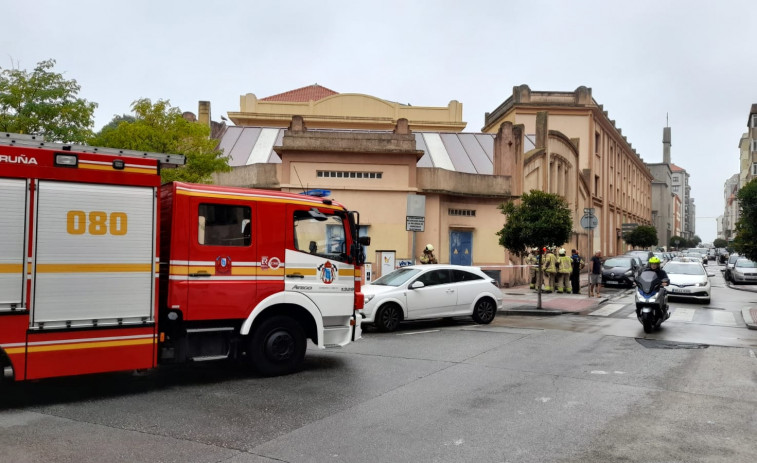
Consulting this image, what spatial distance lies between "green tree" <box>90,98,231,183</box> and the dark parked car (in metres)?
17.9

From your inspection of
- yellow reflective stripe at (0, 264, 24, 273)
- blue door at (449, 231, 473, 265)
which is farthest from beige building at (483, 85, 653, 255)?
yellow reflective stripe at (0, 264, 24, 273)

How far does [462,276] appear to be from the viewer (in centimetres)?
1460

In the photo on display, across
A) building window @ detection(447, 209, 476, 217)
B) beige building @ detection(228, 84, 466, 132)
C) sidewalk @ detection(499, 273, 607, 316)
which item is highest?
beige building @ detection(228, 84, 466, 132)

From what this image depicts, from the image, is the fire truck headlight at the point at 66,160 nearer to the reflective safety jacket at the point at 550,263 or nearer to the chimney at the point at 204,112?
the reflective safety jacket at the point at 550,263

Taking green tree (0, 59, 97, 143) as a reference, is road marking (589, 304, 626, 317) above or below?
below

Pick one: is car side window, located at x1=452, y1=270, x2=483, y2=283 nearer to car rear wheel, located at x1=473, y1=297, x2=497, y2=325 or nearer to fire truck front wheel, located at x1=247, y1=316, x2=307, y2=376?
car rear wheel, located at x1=473, y1=297, x2=497, y2=325

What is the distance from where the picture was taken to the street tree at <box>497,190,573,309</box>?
17516 millimetres

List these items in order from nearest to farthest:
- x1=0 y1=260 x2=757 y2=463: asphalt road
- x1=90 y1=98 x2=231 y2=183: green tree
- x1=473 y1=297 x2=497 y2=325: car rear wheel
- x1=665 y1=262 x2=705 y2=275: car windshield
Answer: x1=0 y1=260 x2=757 y2=463: asphalt road < x1=473 y1=297 x2=497 y2=325: car rear wheel < x1=90 y1=98 x2=231 y2=183: green tree < x1=665 y1=262 x2=705 y2=275: car windshield

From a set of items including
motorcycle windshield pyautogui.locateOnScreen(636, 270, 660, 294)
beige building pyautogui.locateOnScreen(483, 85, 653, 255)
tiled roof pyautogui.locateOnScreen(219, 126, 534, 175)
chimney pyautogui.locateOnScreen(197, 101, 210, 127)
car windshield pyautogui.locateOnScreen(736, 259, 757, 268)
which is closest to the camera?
motorcycle windshield pyautogui.locateOnScreen(636, 270, 660, 294)

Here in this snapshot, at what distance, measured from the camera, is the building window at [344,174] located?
23344 millimetres

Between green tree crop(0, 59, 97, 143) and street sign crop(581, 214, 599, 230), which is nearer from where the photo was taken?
green tree crop(0, 59, 97, 143)

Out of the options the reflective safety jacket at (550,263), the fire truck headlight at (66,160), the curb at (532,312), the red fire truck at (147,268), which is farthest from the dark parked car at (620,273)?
the fire truck headlight at (66,160)

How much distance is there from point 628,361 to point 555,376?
6.52ft

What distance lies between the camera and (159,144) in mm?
16797
